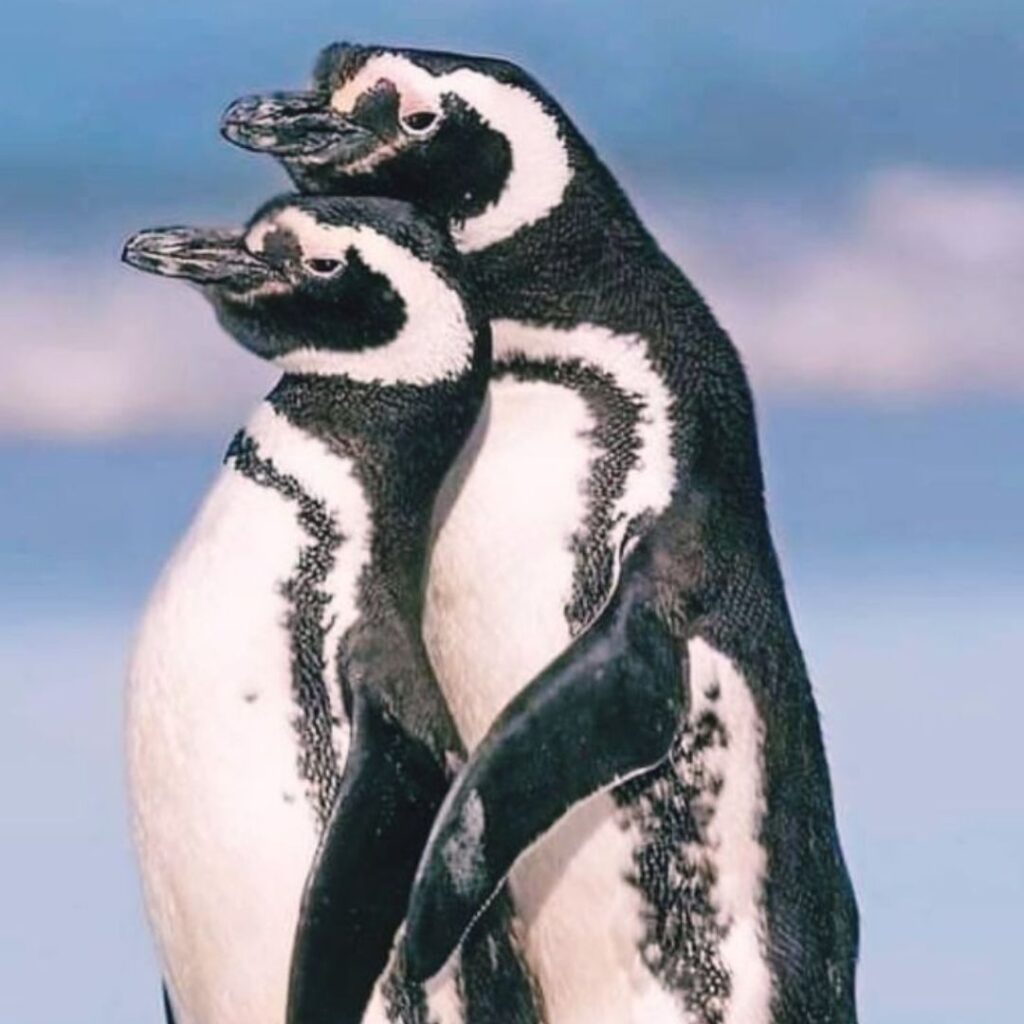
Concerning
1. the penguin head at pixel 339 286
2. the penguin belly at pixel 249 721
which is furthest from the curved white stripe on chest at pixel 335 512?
the penguin head at pixel 339 286

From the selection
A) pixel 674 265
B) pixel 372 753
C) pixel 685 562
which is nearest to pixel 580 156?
pixel 674 265

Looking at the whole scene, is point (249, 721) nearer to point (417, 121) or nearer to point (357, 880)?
point (357, 880)

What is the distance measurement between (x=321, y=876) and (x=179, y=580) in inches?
19.8

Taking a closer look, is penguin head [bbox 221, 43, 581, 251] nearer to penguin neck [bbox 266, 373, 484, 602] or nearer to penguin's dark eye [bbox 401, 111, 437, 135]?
penguin's dark eye [bbox 401, 111, 437, 135]

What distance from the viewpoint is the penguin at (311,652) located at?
222 inches

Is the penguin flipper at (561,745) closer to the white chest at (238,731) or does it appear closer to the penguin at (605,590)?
the penguin at (605,590)

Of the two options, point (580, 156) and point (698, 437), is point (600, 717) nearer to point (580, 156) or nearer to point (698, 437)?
point (698, 437)

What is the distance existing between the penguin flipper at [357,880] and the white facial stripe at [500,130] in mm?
869

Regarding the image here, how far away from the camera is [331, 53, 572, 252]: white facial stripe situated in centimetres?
603

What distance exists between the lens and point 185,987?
229 inches

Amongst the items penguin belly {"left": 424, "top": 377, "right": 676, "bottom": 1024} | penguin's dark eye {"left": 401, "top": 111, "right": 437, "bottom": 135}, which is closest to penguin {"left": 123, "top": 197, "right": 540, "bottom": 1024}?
penguin belly {"left": 424, "top": 377, "right": 676, "bottom": 1024}

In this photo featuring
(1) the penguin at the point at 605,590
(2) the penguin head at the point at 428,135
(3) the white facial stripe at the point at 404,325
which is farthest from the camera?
(2) the penguin head at the point at 428,135

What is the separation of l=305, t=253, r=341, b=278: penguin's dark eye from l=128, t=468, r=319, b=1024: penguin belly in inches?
12.9

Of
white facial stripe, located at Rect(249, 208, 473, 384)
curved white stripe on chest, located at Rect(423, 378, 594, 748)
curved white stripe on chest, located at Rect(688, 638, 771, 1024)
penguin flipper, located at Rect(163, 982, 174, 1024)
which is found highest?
white facial stripe, located at Rect(249, 208, 473, 384)
